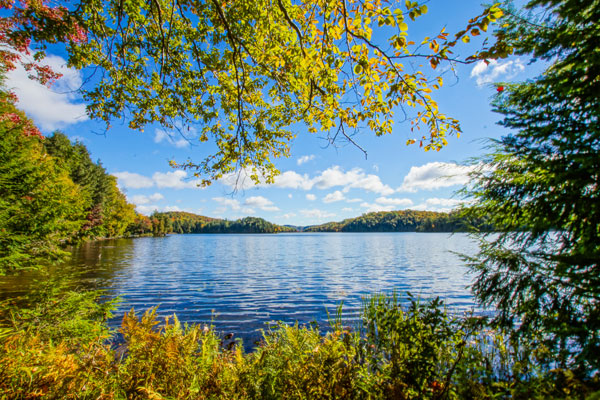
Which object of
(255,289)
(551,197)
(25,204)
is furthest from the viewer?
(255,289)

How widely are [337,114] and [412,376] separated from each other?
411 centimetres

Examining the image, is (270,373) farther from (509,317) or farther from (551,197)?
(551,197)

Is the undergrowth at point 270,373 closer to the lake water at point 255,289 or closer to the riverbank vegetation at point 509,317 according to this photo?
the riverbank vegetation at point 509,317

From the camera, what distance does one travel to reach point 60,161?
803 cm

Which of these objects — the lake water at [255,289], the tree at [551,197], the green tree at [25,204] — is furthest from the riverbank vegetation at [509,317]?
the lake water at [255,289]

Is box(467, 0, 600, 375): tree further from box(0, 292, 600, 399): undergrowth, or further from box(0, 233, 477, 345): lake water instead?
box(0, 233, 477, 345): lake water

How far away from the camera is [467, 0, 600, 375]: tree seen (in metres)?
2.49

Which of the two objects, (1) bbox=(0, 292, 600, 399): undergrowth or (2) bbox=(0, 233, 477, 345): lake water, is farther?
(2) bbox=(0, 233, 477, 345): lake water

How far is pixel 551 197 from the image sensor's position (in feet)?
9.80

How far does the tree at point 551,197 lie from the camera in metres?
2.49

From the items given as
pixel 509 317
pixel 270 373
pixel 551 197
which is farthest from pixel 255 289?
pixel 551 197

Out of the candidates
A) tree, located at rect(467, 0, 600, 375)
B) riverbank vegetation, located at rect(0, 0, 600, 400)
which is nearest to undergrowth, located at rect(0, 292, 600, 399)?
riverbank vegetation, located at rect(0, 0, 600, 400)

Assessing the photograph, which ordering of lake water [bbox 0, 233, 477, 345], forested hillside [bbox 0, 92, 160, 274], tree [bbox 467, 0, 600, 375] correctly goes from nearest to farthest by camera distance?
tree [bbox 467, 0, 600, 375]
forested hillside [bbox 0, 92, 160, 274]
lake water [bbox 0, 233, 477, 345]

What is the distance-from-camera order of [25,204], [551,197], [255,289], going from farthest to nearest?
[255,289] < [25,204] < [551,197]
